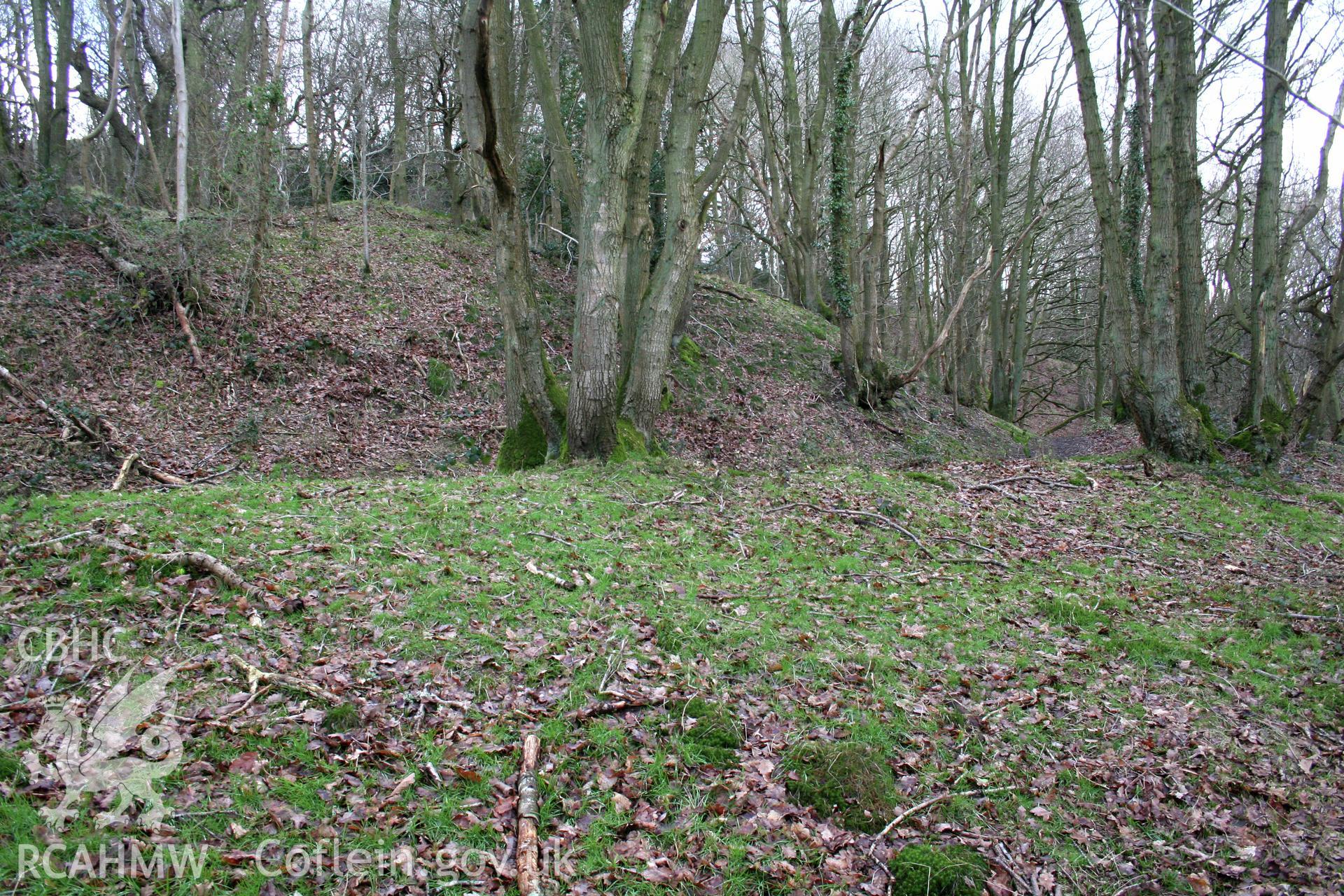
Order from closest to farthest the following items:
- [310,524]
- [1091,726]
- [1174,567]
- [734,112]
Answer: [1091,726] → [310,524] → [1174,567] → [734,112]

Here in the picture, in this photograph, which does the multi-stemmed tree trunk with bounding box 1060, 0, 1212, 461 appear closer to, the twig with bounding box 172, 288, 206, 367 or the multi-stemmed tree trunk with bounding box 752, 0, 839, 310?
the multi-stemmed tree trunk with bounding box 752, 0, 839, 310

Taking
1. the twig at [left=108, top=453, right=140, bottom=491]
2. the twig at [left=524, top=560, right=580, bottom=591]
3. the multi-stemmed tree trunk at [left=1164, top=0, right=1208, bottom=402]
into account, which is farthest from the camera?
the multi-stemmed tree trunk at [left=1164, top=0, right=1208, bottom=402]

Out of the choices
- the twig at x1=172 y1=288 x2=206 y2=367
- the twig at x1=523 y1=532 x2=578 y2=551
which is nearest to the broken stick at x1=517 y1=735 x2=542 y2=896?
the twig at x1=523 y1=532 x2=578 y2=551

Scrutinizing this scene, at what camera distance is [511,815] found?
11.1ft

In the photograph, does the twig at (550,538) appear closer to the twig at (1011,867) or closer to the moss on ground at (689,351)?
the twig at (1011,867)

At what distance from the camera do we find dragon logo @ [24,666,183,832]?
2932 millimetres

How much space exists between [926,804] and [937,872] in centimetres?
45

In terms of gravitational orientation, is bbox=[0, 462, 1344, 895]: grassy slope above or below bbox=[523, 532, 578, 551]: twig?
below

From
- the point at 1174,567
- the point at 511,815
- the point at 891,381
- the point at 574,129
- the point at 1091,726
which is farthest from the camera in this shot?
the point at 574,129

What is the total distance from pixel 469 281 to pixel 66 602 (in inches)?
531

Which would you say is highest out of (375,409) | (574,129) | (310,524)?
(574,129)

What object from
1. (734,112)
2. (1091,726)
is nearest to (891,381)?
(734,112)

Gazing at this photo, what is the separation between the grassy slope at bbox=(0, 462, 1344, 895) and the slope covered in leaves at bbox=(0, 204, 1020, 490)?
4.44 m

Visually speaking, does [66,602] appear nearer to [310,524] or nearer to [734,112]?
[310,524]
